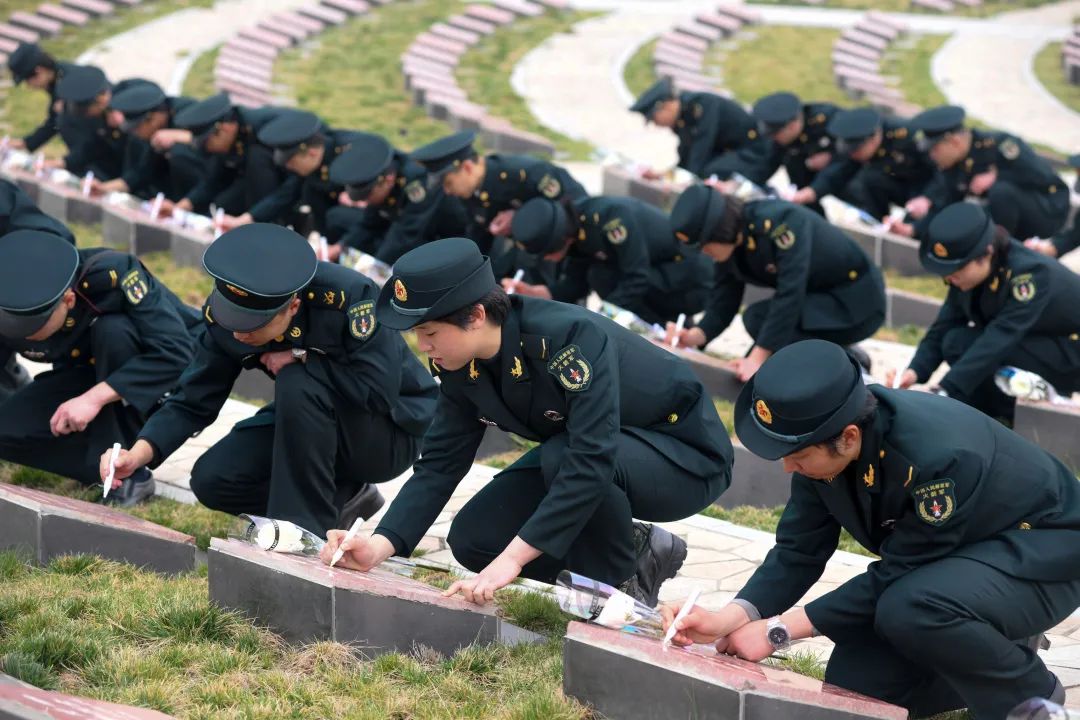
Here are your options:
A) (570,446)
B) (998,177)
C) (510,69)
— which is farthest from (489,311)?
(510,69)

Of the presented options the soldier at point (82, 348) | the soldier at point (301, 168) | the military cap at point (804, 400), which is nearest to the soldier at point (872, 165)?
the soldier at point (301, 168)

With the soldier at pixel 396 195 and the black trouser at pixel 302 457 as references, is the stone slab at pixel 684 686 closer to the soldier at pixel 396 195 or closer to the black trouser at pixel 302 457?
the black trouser at pixel 302 457

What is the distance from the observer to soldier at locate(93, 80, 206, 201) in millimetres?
10883

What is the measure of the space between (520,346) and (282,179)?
6.16 metres

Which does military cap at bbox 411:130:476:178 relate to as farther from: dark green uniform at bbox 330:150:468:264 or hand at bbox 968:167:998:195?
hand at bbox 968:167:998:195

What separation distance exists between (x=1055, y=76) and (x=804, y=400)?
1705cm

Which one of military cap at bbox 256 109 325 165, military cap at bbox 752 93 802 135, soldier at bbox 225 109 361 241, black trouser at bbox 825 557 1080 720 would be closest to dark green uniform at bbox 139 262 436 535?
black trouser at bbox 825 557 1080 720

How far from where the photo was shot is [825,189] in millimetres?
11203

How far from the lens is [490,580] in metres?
4.18

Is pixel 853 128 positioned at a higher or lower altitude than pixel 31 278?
lower

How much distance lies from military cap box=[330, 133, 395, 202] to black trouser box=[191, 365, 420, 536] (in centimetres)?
308

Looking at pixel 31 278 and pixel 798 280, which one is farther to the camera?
pixel 798 280

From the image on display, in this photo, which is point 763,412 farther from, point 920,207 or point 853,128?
point 853,128

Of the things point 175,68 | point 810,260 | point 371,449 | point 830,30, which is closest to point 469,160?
point 810,260
